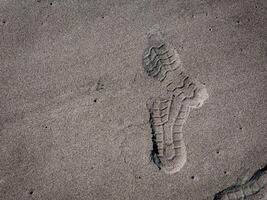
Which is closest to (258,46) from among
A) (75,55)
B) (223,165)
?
(223,165)

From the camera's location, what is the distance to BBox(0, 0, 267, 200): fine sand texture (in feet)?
8.93

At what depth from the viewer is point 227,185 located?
110 inches

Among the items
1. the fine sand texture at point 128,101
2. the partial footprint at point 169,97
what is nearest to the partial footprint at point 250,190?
the fine sand texture at point 128,101

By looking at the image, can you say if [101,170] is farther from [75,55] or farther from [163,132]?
[75,55]


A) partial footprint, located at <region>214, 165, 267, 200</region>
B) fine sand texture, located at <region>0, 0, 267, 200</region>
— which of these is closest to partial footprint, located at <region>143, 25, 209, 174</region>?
fine sand texture, located at <region>0, 0, 267, 200</region>

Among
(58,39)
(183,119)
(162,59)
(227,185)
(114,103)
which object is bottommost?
(227,185)

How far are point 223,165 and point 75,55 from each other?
1579 millimetres

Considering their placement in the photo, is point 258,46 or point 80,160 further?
point 258,46

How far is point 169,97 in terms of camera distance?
9.32 ft

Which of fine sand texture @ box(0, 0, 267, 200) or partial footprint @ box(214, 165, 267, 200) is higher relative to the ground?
fine sand texture @ box(0, 0, 267, 200)

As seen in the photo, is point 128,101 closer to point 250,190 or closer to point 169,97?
point 169,97

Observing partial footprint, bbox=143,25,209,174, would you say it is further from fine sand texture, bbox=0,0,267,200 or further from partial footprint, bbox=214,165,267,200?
partial footprint, bbox=214,165,267,200

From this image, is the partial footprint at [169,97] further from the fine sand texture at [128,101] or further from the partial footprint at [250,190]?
the partial footprint at [250,190]

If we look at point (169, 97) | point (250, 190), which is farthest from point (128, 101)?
point (250, 190)
